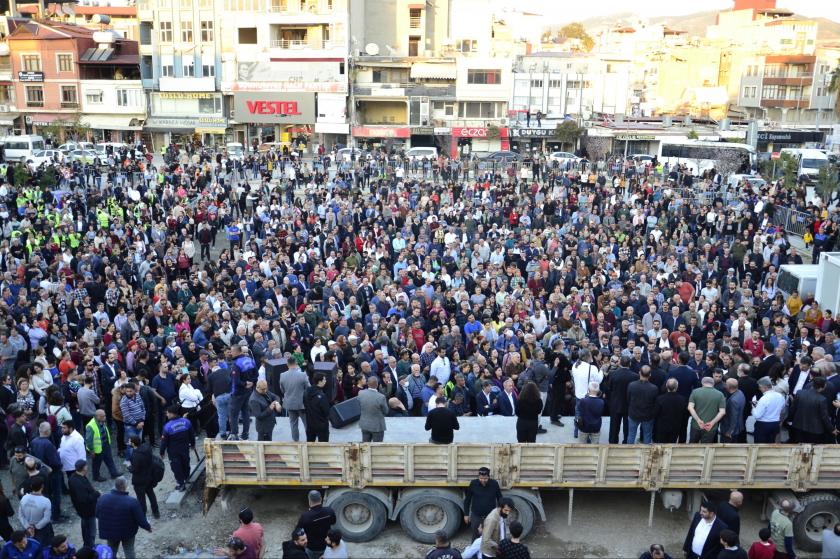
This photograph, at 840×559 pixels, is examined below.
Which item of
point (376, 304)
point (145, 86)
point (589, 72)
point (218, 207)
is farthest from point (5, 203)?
point (589, 72)

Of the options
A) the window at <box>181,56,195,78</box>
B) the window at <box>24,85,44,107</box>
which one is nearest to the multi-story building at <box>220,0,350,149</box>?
the window at <box>181,56,195,78</box>

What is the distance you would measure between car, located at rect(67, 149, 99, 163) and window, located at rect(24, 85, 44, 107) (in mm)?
21020

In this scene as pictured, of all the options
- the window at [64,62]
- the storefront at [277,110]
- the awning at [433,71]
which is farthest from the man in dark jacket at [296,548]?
the window at [64,62]

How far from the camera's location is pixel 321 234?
19812mm

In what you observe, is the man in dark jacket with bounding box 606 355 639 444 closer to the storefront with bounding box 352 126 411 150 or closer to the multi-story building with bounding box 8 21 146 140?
the storefront with bounding box 352 126 411 150

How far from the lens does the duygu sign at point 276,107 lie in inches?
1893

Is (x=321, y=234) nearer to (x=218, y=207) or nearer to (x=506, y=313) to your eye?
(x=218, y=207)

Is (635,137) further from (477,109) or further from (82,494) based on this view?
(82,494)

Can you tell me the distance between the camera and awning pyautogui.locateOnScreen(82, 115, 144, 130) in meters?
50.9

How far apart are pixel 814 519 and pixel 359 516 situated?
5.40 m

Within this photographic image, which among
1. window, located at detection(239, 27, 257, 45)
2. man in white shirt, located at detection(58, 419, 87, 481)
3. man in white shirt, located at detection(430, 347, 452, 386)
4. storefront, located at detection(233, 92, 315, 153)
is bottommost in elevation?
man in white shirt, located at detection(58, 419, 87, 481)

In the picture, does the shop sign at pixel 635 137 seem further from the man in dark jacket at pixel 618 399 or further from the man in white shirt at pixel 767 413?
the man in dark jacket at pixel 618 399

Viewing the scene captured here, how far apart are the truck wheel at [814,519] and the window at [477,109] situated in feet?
140

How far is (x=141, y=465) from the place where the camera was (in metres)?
8.98
